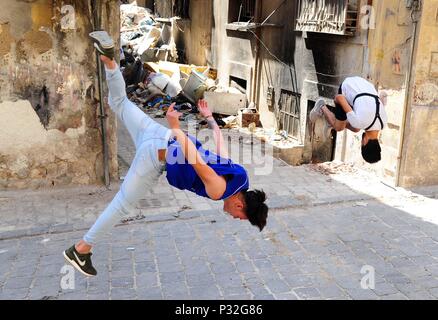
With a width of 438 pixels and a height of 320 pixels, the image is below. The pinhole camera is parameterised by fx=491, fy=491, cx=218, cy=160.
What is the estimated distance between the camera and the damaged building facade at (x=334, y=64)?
748cm

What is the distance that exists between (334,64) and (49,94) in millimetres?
5613

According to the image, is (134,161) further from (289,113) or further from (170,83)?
(170,83)

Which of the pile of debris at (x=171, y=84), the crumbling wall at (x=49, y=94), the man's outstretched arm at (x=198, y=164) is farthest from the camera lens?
the pile of debris at (x=171, y=84)

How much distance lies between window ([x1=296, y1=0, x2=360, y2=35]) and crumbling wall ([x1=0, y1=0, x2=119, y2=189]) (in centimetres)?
424

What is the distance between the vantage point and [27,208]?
6.51 m

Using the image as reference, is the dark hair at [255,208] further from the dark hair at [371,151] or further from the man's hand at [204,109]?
the dark hair at [371,151]

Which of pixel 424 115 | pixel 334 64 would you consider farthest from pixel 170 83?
pixel 424 115

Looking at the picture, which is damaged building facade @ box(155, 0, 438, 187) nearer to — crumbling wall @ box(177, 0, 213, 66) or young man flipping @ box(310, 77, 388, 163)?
crumbling wall @ box(177, 0, 213, 66)

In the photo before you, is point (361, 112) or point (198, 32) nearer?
point (361, 112)

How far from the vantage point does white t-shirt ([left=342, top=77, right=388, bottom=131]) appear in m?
4.69

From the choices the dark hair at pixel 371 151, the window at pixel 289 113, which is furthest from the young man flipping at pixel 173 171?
the window at pixel 289 113

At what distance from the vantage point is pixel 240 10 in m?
14.7

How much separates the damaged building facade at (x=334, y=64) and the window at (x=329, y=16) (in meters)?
0.02

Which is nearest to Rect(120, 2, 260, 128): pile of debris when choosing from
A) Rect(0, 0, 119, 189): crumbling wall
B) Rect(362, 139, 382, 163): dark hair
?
Rect(0, 0, 119, 189): crumbling wall
